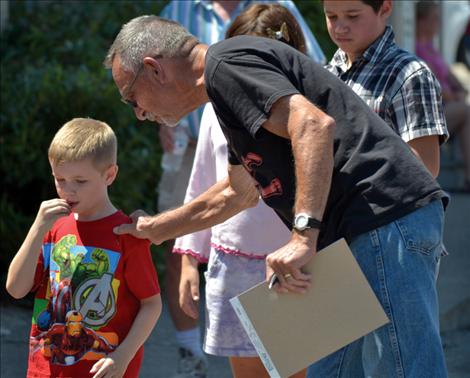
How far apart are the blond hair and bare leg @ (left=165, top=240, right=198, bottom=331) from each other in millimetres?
1849

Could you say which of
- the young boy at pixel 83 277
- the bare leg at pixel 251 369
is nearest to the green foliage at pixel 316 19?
the bare leg at pixel 251 369

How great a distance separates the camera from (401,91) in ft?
12.7

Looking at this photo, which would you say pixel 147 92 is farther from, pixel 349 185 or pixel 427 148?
pixel 427 148

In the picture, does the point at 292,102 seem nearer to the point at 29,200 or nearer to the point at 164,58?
the point at 164,58

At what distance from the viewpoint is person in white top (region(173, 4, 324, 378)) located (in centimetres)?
432

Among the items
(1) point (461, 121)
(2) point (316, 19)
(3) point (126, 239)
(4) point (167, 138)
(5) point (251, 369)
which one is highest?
(3) point (126, 239)

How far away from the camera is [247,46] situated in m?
3.29

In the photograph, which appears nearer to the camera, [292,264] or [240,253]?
[292,264]

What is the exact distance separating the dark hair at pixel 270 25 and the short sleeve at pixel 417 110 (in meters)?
0.63

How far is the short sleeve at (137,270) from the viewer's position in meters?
3.87

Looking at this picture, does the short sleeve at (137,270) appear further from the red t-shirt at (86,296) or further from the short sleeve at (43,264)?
the short sleeve at (43,264)

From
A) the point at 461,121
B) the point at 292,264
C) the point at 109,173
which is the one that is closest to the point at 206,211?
the point at 109,173

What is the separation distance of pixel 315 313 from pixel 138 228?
2.71ft

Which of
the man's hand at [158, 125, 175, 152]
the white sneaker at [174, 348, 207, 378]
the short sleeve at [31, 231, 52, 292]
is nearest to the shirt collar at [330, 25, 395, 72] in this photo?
the short sleeve at [31, 231, 52, 292]
